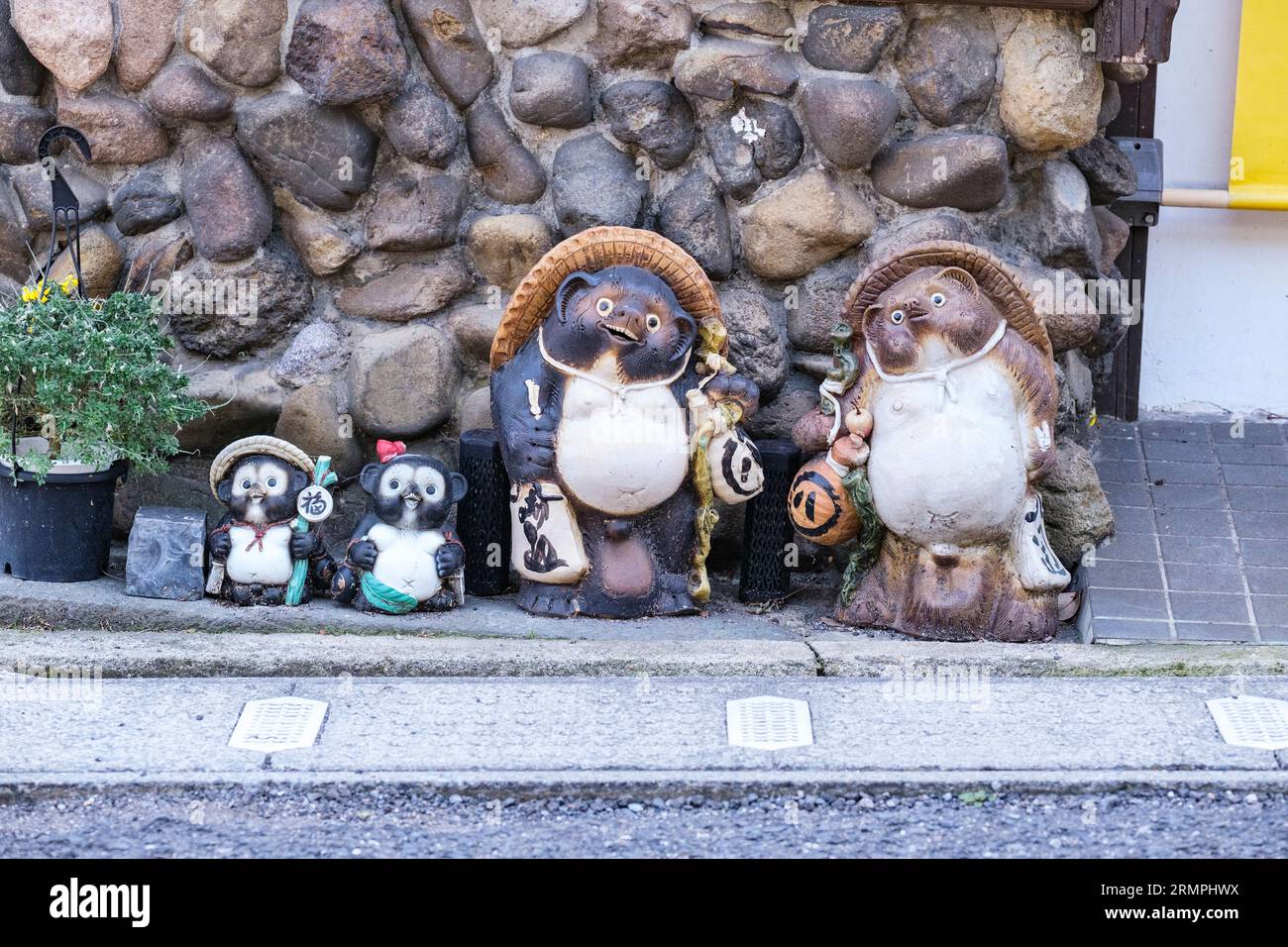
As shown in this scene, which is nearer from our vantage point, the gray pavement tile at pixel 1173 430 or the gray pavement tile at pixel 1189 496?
the gray pavement tile at pixel 1189 496

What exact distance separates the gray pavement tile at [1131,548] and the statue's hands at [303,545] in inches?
86.4

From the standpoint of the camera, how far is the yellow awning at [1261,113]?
5.75 meters

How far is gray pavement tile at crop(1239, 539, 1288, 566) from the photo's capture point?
510cm

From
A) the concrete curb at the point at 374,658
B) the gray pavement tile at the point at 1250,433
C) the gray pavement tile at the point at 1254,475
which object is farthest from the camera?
the gray pavement tile at the point at 1250,433

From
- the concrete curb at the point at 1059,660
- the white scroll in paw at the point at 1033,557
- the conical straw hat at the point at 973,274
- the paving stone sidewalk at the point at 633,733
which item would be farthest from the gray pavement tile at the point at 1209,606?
the conical straw hat at the point at 973,274

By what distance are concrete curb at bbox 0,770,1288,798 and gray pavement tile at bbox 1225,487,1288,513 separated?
1670mm

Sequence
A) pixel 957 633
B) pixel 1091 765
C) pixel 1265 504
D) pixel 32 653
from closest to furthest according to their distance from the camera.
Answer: pixel 1091 765 → pixel 32 653 → pixel 957 633 → pixel 1265 504

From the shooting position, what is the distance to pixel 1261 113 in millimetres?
5809

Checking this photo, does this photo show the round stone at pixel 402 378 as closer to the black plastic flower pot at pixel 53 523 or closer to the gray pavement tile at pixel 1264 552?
the black plastic flower pot at pixel 53 523

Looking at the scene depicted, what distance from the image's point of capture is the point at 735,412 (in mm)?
4914

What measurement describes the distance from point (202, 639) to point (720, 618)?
1391 millimetres

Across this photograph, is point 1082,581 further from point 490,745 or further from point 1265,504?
point 490,745

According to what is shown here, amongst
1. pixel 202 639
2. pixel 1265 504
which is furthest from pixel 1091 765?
pixel 202 639

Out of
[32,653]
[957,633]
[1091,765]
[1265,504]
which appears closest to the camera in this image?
[1091,765]
